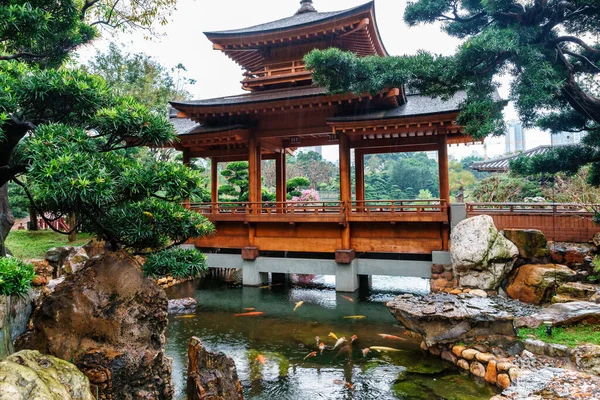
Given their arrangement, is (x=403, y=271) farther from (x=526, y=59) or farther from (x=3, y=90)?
(x=3, y=90)

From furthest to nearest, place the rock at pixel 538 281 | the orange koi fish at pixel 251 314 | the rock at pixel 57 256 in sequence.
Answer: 1. the rock at pixel 57 256
2. the orange koi fish at pixel 251 314
3. the rock at pixel 538 281

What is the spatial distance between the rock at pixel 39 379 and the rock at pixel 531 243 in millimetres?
8696

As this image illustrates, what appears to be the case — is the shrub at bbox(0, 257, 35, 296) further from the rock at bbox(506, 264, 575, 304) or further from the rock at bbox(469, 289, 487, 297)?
the rock at bbox(506, 264, 575, 304)

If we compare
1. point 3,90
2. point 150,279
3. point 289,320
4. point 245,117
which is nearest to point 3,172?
point 3,90

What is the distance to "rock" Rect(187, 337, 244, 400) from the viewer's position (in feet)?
14.8

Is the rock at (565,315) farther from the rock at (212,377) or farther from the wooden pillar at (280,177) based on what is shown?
the wooden pillar at (280,177)

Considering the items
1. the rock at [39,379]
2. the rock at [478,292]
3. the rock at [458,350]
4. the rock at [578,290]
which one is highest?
the rock at [39,379]

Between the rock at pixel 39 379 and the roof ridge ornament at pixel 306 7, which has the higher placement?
the roof ridge ornament at pixel 306 7

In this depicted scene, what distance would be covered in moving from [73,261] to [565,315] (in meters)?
11.2

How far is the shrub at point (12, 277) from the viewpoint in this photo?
8.73 feet

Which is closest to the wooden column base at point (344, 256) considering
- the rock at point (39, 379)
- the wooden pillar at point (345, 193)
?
the wooden pillar at point (345, 193)

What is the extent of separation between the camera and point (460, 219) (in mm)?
9352

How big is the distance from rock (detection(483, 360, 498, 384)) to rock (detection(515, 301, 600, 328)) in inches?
51.6

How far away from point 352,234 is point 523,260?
420 centimetres
